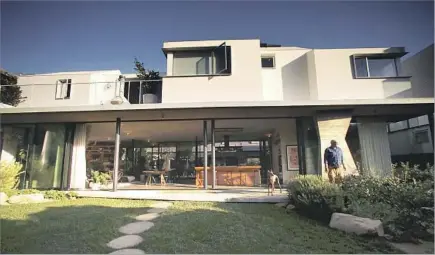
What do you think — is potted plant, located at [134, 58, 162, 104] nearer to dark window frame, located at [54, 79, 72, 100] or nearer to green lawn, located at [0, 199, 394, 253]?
dark window frame, located at [54, 79, 72, 100]

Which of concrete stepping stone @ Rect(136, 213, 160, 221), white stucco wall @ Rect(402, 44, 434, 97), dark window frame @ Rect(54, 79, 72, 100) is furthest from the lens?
dark window frame @ Rect(54, 79, 72, 100)

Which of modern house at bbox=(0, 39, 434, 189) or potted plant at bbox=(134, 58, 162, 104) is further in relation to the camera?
potted plant at bbox=(134, 58, 162, 104)

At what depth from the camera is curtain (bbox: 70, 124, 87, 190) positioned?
31.8ft

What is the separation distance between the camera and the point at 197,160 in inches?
500

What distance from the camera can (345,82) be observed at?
10914 mm

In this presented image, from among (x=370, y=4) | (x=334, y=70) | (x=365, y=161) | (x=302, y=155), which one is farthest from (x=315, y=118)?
(x=370, y=4)

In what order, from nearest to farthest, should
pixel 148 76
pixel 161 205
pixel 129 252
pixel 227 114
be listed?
pixel 129 252
pixel 161 205
pixel 227 114
pixel 148 76

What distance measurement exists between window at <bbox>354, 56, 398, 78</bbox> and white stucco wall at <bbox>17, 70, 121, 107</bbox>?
12167mm

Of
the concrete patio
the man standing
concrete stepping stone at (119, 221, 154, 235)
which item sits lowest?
concrete stepping stone at (119, 221, 154, 235)

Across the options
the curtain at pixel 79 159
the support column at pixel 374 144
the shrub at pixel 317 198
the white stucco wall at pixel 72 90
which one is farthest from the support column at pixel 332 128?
the white stucco wall at pixel 72 90

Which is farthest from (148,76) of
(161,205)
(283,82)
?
(161,205)

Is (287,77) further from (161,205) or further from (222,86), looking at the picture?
(161,205)

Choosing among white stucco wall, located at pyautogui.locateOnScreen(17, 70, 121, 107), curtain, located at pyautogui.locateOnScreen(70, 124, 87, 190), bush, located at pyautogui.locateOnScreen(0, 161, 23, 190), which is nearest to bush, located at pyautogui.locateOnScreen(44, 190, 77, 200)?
bush, located at pyautogui.locateOnScreen(0, 161, 23, 190)

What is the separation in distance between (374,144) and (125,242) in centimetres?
919
